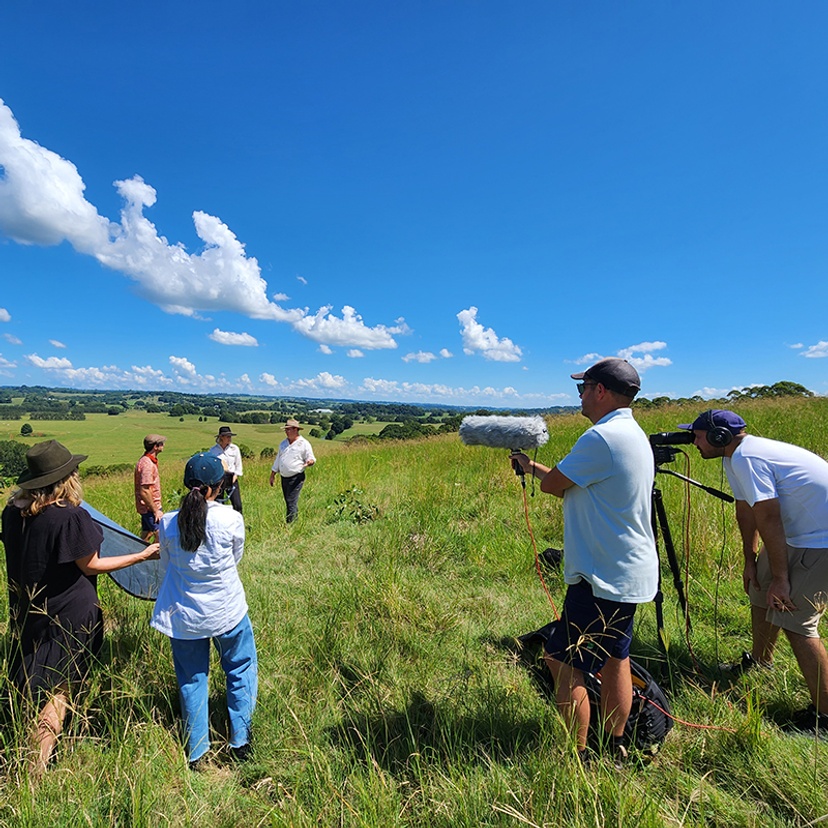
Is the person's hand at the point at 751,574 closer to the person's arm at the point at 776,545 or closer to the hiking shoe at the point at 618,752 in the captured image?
the person's arm at the point at 776,545

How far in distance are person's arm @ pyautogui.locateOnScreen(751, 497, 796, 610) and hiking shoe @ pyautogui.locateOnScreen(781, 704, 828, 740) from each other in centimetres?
58

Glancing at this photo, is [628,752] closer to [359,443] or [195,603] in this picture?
[195,603]

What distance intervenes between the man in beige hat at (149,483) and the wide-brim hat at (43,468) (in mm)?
3345

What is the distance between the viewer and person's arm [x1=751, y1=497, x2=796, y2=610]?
222 cm

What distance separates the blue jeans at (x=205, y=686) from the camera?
2125 mm

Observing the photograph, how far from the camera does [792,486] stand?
2.25 meters

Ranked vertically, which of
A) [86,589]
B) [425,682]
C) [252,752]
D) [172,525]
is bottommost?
[252,752]

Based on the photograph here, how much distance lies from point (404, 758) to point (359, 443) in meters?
13.6

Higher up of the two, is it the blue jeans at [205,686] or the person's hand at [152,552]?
the person's hand at [152,552]

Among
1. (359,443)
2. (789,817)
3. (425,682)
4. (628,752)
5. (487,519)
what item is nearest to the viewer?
(789,817)

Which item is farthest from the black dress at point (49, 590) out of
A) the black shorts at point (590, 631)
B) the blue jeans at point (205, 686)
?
the black shorts at point (590, 631)

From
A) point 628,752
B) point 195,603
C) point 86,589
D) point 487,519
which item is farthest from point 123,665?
point 487,519

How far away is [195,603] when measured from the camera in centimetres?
210

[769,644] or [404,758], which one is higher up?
[769,644]
